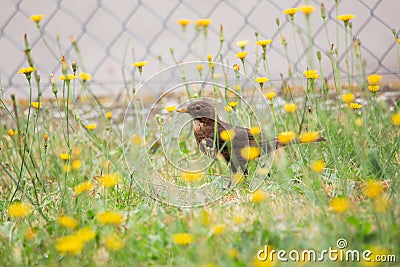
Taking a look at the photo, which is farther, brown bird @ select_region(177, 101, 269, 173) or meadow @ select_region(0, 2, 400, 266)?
brown bird @ select_region(177, 101, 269, 173)

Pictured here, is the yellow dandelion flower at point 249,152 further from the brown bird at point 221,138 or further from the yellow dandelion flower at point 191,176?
the yellow dandelion flower at point 191,176

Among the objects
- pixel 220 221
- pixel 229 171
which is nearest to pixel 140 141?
pixel 229 171

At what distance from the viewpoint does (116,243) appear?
58.7 inches

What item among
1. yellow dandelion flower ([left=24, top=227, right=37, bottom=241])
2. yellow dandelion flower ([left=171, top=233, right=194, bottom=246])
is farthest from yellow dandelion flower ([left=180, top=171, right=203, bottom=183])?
yellow dandelion flower ([left=24, top=227, right=37, bottom=241])

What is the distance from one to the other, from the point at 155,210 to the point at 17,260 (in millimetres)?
570

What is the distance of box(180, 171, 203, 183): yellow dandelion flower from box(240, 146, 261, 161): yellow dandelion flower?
0.59ft

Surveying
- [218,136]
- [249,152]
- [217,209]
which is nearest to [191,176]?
[217,209]

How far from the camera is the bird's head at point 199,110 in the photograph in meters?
2.42

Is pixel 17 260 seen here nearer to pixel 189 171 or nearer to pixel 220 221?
pixel 220 221

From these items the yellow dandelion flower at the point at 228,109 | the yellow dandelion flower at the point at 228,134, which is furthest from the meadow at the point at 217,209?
the yellow dandelion flower at the point at 228,134

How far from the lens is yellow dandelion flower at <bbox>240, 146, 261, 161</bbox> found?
213cm

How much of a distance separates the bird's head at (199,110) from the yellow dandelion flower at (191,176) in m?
0.24

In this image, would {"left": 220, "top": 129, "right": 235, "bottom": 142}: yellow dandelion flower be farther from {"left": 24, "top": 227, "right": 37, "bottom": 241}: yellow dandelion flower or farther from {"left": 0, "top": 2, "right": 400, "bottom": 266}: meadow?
{"left": 24, "top": 227, "right": 37, "bottom": 241}: yellow dandelion flower

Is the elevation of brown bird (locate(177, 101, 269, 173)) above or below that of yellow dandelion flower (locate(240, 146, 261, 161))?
above
